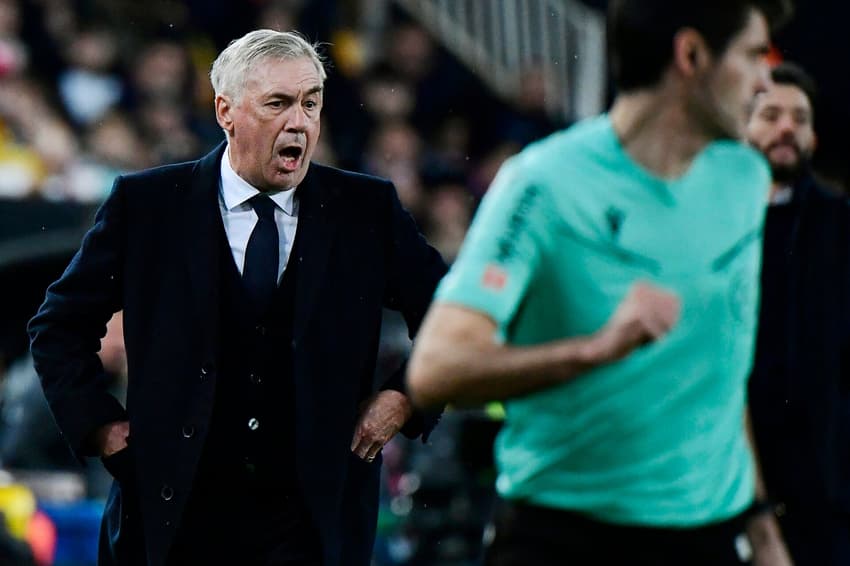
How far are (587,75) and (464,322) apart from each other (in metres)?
12.9

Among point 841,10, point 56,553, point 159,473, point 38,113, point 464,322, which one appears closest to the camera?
point 464,322

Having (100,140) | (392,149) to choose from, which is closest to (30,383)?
(100,140)

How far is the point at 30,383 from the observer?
1029 cm

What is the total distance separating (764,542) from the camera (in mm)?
3615

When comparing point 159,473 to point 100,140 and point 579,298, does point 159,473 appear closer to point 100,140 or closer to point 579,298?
point 579,298

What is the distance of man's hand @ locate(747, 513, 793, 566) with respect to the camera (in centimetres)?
360

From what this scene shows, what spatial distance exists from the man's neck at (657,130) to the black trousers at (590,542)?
2.09ft

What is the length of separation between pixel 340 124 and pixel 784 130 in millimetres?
8647

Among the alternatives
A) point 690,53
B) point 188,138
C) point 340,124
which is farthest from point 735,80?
point 340,124

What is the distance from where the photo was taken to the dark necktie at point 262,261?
4.95m

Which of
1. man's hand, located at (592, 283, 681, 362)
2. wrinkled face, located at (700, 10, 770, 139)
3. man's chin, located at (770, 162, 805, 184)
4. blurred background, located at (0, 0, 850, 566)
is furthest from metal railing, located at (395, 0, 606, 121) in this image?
man's hand, located at (592, 283, 681, 362)

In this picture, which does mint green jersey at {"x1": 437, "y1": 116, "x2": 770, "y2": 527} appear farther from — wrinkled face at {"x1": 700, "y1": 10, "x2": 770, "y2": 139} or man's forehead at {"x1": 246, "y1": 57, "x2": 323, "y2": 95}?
man's forehead at {"x1": 246, "y1": 57, "x2": 323, "y2": 95}

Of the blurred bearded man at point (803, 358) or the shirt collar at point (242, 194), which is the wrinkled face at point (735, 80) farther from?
the blurred bearded man at point (803, 358)

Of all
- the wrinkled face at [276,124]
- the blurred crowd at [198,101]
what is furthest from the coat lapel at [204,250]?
the blurred crowd at [198,101]
